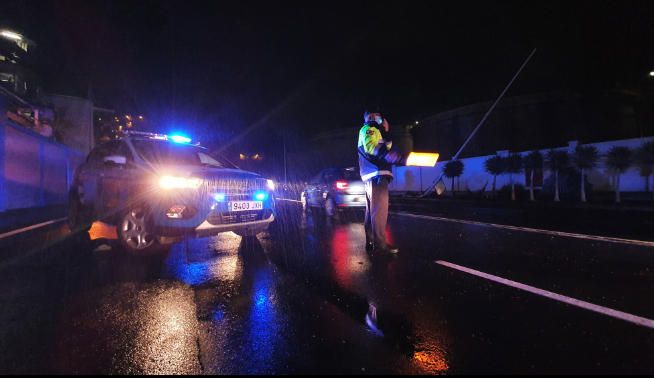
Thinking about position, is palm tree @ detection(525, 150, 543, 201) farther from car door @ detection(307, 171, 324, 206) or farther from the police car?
the police car

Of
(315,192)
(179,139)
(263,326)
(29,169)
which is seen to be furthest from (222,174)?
(29,169)

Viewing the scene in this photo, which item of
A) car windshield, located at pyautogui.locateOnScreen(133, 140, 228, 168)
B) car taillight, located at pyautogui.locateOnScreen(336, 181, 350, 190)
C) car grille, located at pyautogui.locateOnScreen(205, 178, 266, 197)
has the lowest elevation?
car grille, located at pyautogui.locateOnScreen(205, 178, 266, 197)

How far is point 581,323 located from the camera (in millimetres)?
2617

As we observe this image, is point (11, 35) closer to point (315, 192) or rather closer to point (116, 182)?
point (315, 192)

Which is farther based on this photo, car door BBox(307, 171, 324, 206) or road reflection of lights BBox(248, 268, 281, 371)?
car door BBox(307, 171, 324, 206)

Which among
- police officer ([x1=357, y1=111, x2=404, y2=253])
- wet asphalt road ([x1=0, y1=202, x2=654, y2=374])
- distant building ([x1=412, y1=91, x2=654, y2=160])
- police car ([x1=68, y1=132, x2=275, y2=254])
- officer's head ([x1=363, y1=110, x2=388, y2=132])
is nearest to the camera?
wet asphalt road ([x1=0, y1=202, x2=654, y2=374])

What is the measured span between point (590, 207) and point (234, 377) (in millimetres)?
14002

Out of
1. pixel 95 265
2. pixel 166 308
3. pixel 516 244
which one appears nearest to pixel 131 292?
pixel 166 308

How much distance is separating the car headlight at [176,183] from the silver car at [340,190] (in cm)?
538

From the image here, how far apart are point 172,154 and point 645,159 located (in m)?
17.0

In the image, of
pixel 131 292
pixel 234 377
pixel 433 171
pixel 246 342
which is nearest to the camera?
pixel 234 377

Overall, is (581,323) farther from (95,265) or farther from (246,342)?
(95,265)

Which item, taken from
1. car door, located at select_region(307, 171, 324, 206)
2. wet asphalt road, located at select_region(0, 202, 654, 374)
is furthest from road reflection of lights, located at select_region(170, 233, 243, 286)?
car door, located at select_region(307, 171, 324, 206)

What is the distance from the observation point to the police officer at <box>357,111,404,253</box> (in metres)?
5.02
